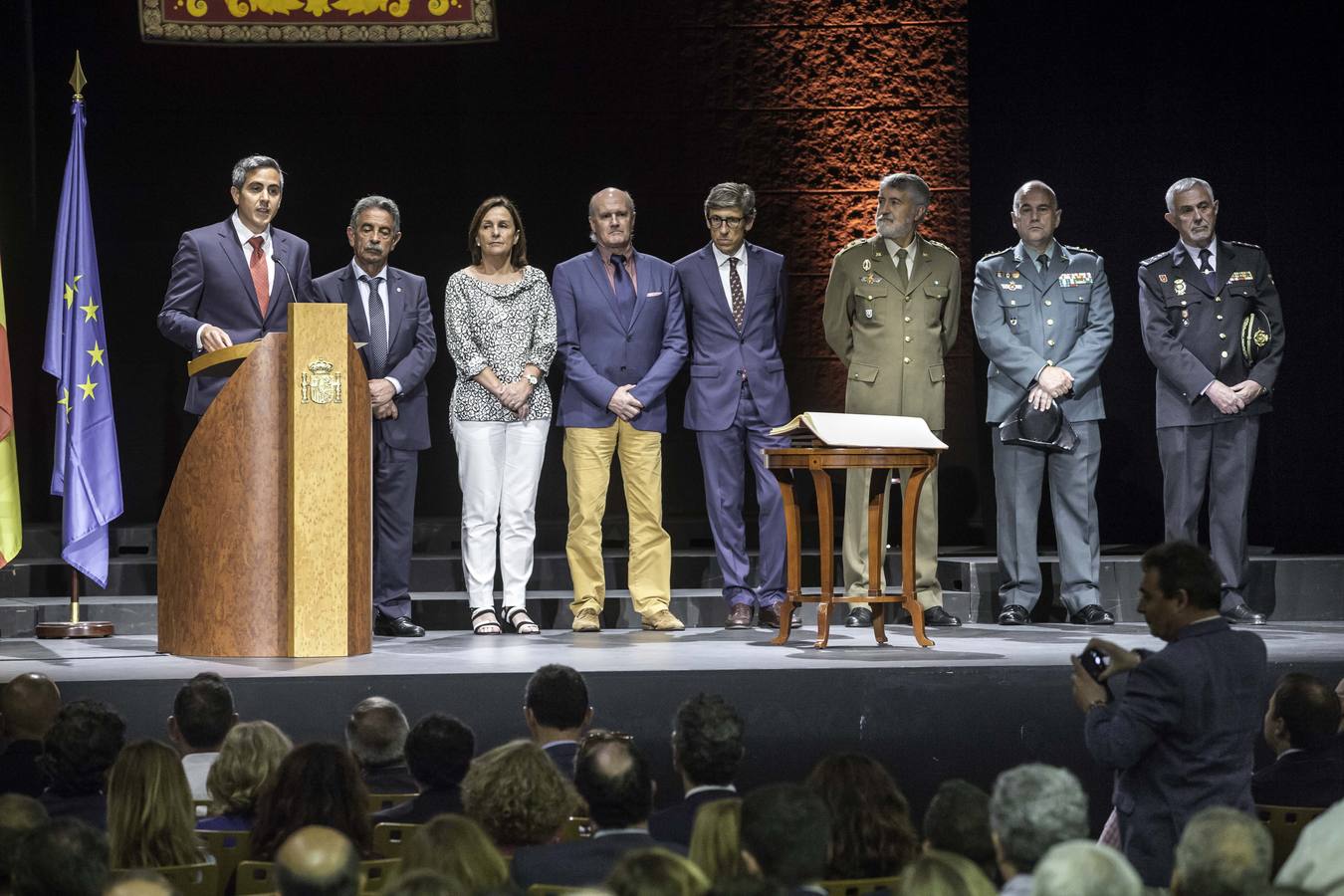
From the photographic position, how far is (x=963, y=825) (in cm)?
259

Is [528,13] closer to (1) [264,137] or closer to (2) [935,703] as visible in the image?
(1) [264,137]

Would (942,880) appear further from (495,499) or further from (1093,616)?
(1093,616)

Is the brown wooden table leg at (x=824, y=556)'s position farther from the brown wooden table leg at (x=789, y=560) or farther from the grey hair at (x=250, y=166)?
the grey hair at (x=250, y=166)

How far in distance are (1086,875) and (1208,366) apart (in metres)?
4.22

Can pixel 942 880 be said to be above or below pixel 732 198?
below

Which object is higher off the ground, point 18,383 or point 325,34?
point 325,34

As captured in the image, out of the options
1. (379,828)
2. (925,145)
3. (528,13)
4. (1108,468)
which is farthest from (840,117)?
(379,828)

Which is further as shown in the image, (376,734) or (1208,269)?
(1208,269)

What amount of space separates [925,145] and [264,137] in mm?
2855

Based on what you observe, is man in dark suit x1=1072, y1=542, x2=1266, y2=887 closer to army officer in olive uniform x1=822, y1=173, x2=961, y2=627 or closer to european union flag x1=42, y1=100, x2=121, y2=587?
army officer in olive uniform x1=822, y1=173, x2=961, y2=627

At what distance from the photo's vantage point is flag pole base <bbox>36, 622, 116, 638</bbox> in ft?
18.3

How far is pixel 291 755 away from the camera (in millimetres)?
2893

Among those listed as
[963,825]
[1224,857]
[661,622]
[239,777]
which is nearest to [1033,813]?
[963,825]

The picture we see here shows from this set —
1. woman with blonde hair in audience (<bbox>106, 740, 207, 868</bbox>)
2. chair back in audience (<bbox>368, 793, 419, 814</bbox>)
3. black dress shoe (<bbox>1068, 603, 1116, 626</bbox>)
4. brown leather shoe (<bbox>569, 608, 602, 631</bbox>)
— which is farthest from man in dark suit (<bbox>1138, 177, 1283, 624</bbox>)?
woman with blonde hair in audience (<bbox>106, 740, 207, 868</bbox>)
